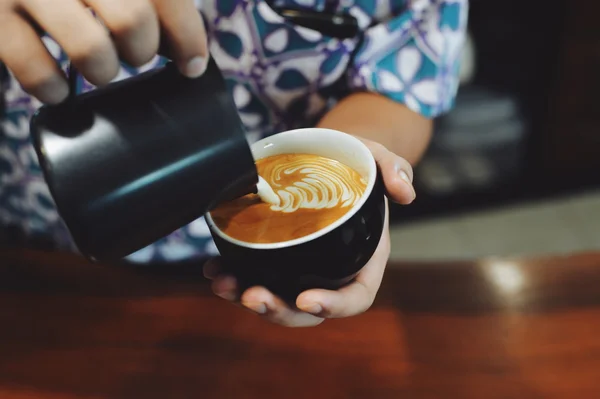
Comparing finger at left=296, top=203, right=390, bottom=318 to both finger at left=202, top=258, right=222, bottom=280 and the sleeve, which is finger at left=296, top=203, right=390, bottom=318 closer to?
finger at left=202, top=258, right=222, bottom=280

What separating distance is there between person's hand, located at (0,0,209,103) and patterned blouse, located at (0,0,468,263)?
358mm

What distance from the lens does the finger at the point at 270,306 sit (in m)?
0.61

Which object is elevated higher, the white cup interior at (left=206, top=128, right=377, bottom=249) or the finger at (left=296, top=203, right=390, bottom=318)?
the white cup interior at (left=206, top=128, right=377, bottom=249)

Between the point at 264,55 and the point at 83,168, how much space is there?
0.46m

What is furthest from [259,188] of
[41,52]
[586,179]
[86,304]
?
[586,179]

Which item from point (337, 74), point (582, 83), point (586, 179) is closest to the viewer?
point (337, 74)

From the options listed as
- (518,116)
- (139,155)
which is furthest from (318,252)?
(518,116)

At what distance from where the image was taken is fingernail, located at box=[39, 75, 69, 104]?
1.56ft

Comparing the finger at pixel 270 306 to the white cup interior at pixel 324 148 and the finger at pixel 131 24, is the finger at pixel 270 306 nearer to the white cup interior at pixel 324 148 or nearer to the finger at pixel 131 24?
the white cup interior at pixel 324 148

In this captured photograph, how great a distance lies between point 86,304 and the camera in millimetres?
891

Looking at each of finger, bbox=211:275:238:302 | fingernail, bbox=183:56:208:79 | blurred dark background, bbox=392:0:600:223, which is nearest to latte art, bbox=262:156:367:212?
finger, bbox=211:275:238:302

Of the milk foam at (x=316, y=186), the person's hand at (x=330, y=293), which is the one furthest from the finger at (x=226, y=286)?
the milk foam at (x=316, y=186)

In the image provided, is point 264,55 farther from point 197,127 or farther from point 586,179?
point 586,179

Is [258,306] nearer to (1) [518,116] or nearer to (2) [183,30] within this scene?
(2) [183,30]
